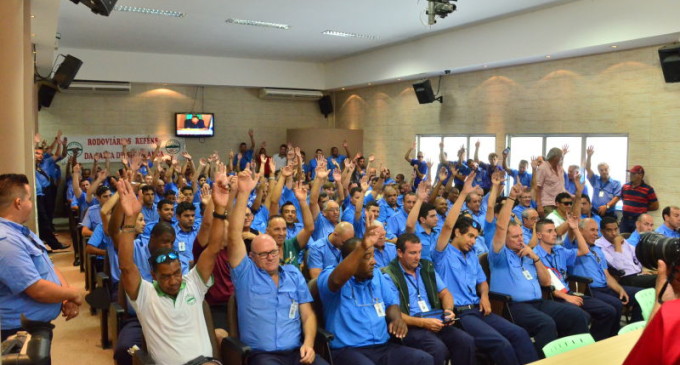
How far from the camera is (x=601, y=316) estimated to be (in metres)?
4.77

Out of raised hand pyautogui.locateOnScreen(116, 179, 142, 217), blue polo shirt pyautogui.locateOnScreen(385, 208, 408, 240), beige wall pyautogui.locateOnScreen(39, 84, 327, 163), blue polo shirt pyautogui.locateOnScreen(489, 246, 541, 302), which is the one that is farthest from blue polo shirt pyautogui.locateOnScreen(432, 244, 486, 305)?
beige wall pyautogui.locateOnScreen(39, 84, 327, 163)

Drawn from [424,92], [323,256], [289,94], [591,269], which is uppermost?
[289,94]

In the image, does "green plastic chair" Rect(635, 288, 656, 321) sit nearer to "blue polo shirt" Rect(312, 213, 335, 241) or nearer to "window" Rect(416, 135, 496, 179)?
"blue polo shirt" Rect(312, 213, 335, 241)

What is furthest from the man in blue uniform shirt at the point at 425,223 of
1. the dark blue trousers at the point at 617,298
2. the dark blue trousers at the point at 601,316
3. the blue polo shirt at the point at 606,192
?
the blue polo shirt at the point at 606,192

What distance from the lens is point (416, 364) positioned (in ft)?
11.4

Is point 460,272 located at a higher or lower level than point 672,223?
lower

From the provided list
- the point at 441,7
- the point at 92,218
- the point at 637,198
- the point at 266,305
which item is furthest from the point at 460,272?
the point at 637,198

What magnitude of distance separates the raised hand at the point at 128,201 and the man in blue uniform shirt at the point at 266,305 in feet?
1.83

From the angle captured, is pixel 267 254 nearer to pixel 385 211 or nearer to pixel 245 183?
pixel 245 183

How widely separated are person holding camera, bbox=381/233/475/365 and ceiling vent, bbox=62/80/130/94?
11.0 meters

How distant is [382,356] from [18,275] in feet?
7.05

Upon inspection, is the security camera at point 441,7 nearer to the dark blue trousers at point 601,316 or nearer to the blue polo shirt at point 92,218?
the dark blue trousers at point 601,316

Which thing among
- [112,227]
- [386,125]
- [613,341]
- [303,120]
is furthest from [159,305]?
[303,120]

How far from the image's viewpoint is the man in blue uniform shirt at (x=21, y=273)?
2719 millimetres
